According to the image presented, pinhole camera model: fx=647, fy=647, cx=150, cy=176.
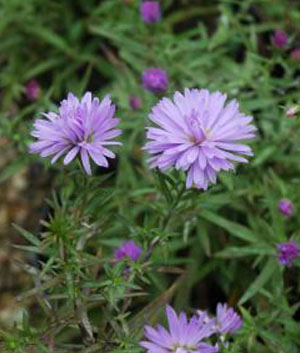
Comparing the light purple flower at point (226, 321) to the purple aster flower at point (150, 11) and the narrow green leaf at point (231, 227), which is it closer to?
the narrow green leaf at point (231, 227)

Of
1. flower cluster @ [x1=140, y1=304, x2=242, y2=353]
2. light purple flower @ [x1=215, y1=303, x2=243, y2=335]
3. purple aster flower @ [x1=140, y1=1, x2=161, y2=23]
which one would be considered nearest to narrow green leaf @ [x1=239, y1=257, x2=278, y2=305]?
light purple flower @ [x1=215, y1=303, x2=243, y2=335]

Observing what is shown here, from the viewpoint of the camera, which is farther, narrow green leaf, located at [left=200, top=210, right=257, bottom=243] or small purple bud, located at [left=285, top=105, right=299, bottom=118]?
narrow green leaf, located at [left=200, top=210, right=257, bottom=243]

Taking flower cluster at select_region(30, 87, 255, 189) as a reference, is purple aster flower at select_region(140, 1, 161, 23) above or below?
below

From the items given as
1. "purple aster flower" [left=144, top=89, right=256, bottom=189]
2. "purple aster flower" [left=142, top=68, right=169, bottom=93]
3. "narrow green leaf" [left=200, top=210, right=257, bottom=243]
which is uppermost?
"purple aster flower" [left=144, top=89, right=256, bottom=189]

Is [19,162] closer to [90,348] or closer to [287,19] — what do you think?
[90,348]

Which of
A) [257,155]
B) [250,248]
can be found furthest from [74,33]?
[250,248]

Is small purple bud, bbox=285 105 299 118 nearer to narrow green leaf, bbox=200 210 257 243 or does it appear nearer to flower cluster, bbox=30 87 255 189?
flower cluster, bbox=30 87 255 189
